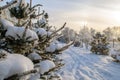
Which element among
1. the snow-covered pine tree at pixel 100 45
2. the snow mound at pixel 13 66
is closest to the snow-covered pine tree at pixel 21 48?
the snow mound at pixel 13 66

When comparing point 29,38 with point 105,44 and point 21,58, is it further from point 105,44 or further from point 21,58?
point 105,44

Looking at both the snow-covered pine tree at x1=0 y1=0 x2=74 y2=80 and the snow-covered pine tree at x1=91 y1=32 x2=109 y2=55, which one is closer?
the snow-covered pine tree at x1=0 y1=0 x2=74 y2=80

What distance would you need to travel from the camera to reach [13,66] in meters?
2.63

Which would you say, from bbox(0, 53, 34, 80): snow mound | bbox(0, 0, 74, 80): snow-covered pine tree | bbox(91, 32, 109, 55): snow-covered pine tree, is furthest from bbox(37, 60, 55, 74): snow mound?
bbox(91, 32, 109, 55): snow-covered pine tree

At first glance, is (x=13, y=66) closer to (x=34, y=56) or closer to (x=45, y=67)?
(x=45, y=67)

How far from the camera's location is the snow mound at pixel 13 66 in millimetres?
2512

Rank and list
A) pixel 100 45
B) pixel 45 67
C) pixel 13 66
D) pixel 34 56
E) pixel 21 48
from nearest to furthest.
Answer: pixel 13 66 < pixel 21 48 < pixel 45 67 < pixel 34 56 < pixel 100 45

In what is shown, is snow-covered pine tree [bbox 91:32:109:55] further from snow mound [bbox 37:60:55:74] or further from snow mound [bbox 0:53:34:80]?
snow mound [bbox 0:53:34:80]

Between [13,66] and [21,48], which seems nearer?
[13,66]

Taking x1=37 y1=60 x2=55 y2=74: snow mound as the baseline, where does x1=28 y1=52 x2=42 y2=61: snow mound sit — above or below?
above

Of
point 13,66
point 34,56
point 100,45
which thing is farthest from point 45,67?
point 100,45

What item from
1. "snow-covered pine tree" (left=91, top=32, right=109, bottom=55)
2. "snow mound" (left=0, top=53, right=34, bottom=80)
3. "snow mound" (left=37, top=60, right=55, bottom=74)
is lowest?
"snow-covered pine tree" (left=91, top=32, right=109, bottom=55)

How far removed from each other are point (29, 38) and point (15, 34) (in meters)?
0.19

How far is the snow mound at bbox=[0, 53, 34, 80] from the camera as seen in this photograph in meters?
2.51
